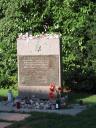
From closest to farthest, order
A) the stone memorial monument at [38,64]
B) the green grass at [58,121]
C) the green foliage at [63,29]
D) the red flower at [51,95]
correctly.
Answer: the green grass at [58,121]
the red flower at [51,95]
the stone memorial monument at [38,64]
the green foliage at [63,29]

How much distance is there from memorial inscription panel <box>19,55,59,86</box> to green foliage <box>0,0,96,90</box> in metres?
3.29

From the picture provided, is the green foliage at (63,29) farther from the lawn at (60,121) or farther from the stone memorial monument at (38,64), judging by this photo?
the lawn at (60,121)

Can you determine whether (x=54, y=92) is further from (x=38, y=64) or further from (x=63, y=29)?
(x=63, y=29)

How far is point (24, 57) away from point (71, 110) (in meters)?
2.70

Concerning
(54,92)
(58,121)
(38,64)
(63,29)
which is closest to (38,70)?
(38,64)

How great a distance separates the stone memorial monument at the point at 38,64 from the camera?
15625mm

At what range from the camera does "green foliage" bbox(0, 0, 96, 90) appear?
19141mm

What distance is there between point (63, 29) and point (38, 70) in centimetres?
475

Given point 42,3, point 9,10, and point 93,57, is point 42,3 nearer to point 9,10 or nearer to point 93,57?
point 9,10

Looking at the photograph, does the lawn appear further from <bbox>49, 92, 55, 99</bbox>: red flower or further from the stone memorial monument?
the stone memorial monument

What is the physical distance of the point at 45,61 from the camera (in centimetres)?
1573

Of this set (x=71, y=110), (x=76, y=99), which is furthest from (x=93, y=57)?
(x=71, y=110)

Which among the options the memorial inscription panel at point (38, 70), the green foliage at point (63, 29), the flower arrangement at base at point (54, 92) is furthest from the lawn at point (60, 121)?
the green foliage at point (63, 29)

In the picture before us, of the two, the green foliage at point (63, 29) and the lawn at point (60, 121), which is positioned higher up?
the green foliage at point (63, 29)
